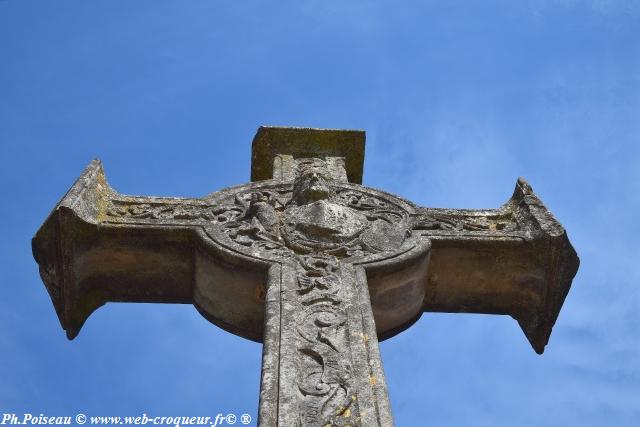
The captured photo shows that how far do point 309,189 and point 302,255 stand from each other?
98cm

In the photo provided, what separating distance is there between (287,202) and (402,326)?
54.3 inches

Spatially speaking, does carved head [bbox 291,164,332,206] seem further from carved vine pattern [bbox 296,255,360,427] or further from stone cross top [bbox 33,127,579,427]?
carved vine pattern [bbox 296,255,360,427]

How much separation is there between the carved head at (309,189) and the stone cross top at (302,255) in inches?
0.5

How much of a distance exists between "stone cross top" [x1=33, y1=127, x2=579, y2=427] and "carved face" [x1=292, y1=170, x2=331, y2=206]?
11mm

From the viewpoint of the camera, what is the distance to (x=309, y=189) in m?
6.83

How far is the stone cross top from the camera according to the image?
5977 mm

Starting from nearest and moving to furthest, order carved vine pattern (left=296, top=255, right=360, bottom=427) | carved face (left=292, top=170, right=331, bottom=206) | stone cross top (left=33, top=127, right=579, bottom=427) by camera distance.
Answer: carved vine pattern (left=296, top=255, right=360, bottom=427)
stone cross top (left=33, top=127, right=579, bottom=427)
carved face (left=292, top=170, right=331, bottom=206)

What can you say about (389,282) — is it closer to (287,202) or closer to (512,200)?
(287,202)

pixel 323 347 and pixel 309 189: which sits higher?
pixel 309 189

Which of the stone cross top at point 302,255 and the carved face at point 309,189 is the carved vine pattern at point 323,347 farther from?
the carved face at point 309,189

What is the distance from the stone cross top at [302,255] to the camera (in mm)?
5977

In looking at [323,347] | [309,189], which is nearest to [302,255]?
[309,189]

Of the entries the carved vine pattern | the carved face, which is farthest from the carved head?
the carved vine pattern

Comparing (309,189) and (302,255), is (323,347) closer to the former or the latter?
(302,255)
